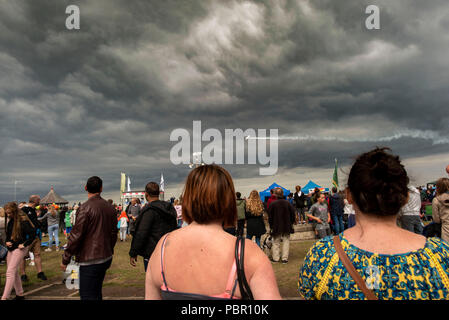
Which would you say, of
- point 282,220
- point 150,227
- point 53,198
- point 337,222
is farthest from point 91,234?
point 53,198

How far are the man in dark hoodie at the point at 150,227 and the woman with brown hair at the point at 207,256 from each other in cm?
292

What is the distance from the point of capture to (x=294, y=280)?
697 centimetres

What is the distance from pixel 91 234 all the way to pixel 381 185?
3.90 meters

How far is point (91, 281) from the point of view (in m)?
4.18

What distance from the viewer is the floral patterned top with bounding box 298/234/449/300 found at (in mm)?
1550

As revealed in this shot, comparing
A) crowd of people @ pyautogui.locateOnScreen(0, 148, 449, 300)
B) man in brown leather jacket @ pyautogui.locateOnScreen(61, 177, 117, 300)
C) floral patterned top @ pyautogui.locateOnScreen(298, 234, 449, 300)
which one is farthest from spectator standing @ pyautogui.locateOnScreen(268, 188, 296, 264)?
floral patterned top @ pyautogui.locateOnScreen(298, 234, 449, 300)

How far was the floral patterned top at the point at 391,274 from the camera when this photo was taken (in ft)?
5.08

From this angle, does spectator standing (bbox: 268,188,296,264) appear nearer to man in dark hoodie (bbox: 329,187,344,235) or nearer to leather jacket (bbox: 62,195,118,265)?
man in dark hoodie (bbox: 329,187,344,235)

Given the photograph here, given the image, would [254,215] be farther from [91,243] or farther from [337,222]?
[91,243]

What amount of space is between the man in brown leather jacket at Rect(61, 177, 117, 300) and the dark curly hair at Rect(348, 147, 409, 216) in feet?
12.2

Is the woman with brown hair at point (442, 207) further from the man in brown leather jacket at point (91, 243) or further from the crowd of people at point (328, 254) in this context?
the man in brown leather jacket at point (91, 243)

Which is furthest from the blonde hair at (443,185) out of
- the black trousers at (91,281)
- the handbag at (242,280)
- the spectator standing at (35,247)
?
the spectator standing at (35,247)
